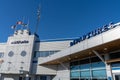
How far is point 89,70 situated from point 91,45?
5487mm

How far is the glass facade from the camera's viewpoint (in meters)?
15.8

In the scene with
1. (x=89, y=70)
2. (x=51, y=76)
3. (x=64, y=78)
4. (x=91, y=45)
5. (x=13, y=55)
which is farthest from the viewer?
(x=13, y=55)

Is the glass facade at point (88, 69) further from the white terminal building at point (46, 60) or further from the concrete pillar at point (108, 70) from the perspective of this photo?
the concrete pillar at point (108, 70)

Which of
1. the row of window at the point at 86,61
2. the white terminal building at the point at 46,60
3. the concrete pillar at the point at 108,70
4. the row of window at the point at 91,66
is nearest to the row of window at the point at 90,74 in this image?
the white terminal building at the point at 46,60

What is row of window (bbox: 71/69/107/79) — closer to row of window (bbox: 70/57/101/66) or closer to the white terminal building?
the white terminal building

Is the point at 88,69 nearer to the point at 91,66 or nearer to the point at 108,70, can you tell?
the point at 91,66

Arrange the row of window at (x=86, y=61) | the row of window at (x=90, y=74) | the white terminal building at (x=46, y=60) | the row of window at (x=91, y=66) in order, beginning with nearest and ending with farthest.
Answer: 1. the row of window at (x=90, y=74)
2. the row of window at (x=91, y=66)
3. the row of window at (x=86, y=61)
4. the white terminal building at (x=46, y=60)

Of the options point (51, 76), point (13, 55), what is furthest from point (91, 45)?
point (13, 55)

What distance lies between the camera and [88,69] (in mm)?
17875

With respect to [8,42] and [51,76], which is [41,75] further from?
[8,42]

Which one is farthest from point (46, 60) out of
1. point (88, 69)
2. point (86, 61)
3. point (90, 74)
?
point (90, 74)

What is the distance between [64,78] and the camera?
76.2 feet

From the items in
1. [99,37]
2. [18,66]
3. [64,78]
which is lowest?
[64,78]

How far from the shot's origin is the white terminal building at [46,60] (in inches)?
673
